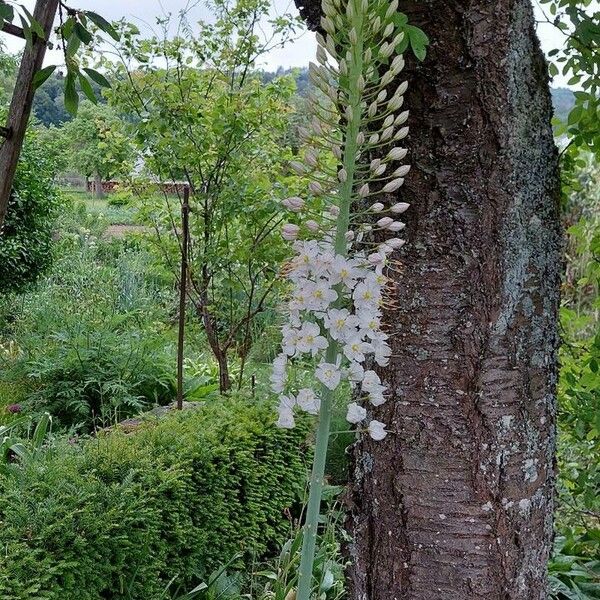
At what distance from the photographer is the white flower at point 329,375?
0.90 metres

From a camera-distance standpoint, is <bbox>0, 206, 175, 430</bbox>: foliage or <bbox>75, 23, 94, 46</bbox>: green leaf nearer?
<bbox>75, 23, 94, 46</bbox>: green leaf

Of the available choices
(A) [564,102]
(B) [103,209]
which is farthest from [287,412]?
(B) [103,209]

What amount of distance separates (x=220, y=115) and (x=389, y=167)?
2540mm

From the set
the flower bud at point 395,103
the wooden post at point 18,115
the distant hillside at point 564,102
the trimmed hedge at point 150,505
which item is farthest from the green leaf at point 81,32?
the trimmed hedge at point 150,505

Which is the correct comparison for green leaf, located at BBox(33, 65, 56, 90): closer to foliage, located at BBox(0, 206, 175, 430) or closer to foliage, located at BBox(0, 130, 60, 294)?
foliage, located at BBox(0, 206, 175, 430)

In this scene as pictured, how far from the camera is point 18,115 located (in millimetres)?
969

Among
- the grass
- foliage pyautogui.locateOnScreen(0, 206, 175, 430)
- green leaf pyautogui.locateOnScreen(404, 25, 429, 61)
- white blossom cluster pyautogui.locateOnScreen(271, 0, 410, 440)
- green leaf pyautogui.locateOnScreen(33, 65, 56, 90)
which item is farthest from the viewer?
the grass

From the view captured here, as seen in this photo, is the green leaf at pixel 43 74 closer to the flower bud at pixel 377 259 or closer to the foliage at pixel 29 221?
the flower bud at pixel 377 259

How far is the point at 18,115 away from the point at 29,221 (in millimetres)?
4860

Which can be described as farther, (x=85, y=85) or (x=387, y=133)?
A: (x=85, y=85)

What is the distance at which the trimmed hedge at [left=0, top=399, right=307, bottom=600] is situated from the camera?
2008 mm

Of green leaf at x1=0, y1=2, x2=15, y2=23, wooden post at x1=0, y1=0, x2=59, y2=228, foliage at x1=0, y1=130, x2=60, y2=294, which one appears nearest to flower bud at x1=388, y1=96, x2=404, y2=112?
wooden post at x1=0, y1=0, x2=59, y2=228

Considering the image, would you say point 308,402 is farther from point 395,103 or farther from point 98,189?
point 98,189

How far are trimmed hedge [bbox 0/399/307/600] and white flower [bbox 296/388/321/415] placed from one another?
1243 millimetres
